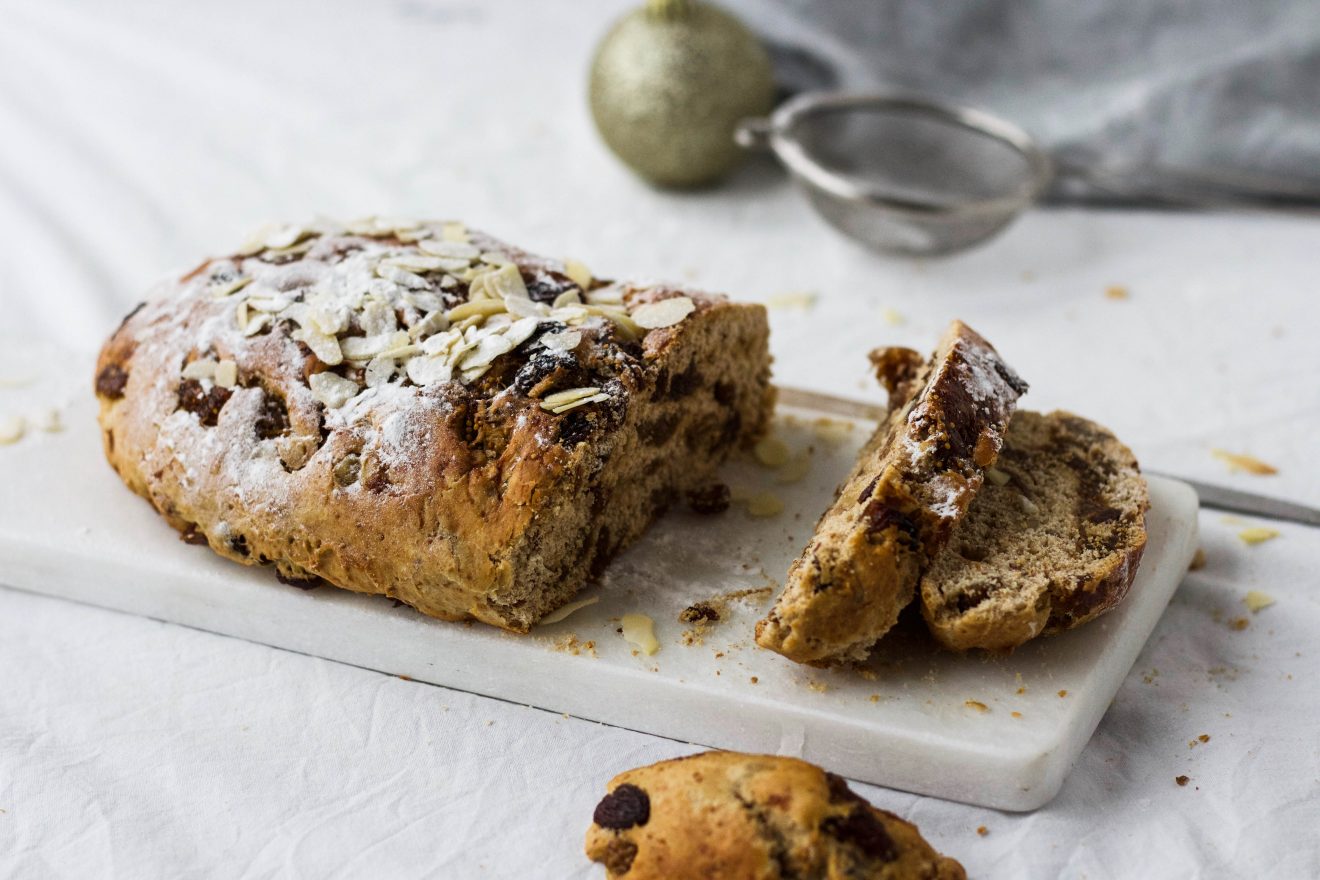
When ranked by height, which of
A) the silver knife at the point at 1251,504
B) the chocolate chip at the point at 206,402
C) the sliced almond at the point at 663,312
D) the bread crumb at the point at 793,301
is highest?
the sliced almond at the point at 663,312

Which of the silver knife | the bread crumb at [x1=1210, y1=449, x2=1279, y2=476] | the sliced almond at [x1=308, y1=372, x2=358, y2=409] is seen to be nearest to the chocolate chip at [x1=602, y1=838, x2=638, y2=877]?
the sliced almond at [x1=308, y1=372, x2=358, y2=409]

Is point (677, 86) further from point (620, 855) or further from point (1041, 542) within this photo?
point (620, 855)

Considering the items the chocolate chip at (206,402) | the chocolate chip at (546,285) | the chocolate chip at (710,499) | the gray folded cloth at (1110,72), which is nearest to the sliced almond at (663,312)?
the chocolate chip at (546,285)

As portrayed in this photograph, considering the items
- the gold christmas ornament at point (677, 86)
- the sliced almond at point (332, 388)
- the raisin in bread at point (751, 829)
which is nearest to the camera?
the raisin in bread at point (751, 829)

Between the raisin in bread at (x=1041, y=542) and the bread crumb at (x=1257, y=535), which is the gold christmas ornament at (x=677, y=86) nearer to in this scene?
the raisin in bread at (x=1041, y=542)

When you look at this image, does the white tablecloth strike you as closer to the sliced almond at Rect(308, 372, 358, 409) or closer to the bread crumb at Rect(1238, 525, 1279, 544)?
the bread crumb at Rect(1238, 525, 1279, 544)

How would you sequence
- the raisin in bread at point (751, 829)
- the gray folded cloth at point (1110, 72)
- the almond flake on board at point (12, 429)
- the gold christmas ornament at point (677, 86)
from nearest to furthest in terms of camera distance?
the raisin in bread at point (751, 829) → the almond flake on board at point (12, 429) → the gold christmas ornament at point (677, 86) → the gray folded cloth at point (1110, 72)

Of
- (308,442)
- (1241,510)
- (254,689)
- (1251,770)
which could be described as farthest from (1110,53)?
(254,689)
